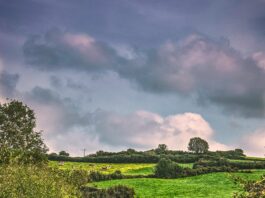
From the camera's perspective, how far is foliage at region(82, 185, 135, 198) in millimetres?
66562

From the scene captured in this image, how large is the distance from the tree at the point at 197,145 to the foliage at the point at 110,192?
100 metres

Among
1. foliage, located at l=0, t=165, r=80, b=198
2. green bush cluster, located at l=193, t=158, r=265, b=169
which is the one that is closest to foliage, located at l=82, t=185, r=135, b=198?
foliage, located at l=0, t=165, r=80, b=198

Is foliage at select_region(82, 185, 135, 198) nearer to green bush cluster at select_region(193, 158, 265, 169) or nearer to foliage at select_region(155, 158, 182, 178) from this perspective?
foliage at select_region(155, 158, 182, 178)

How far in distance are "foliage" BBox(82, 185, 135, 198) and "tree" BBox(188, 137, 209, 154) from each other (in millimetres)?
100107

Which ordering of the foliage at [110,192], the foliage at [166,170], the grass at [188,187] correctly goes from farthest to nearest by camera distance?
1. the foliage at [166,170]
2. the grass at [188,187]
3. the foliage at [110,192]

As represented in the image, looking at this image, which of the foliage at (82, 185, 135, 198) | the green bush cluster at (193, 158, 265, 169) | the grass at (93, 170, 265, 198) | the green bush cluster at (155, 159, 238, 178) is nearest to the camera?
the foliage at (82, 185, 135, 198)

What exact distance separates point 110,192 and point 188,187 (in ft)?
52.1

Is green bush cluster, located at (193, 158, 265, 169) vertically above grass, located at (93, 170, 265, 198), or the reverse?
green bush cluster, located at (193, 158, 265, 169)

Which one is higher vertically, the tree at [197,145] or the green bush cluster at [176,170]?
the tree at [197,145]

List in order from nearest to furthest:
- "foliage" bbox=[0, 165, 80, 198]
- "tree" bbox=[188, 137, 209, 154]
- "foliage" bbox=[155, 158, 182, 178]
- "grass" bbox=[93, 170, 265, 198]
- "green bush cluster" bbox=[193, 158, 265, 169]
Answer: "foliage" bbox=[0, 165, 80, 198] → "grass" bbox=[93, 170, 265, 198] → "foliage" bbox=[155, 158, 182, 178] → "green bush cluster" bbox=[193, 158, 265, 169] → "tree" bbox=[188, 137, 209, 154]

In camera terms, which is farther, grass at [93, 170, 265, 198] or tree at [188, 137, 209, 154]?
tree at [188, 137, 209, 154]

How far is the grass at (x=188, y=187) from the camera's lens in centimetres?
→ 7327

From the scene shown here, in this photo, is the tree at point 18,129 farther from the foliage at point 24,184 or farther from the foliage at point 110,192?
the foliage at point 24,184

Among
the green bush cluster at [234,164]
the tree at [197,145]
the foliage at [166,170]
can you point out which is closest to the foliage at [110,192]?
the foliage at [166,170]
